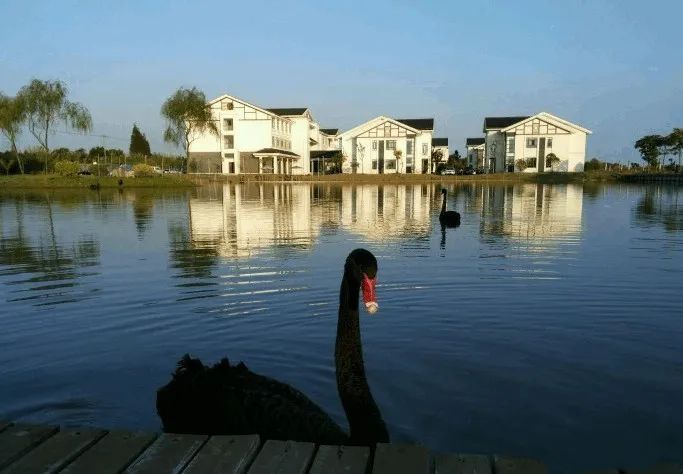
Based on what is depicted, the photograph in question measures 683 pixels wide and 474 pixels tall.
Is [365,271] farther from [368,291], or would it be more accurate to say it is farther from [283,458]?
[283,458]

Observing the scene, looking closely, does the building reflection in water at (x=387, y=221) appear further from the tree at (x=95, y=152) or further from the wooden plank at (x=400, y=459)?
the tree at (x=95, y=152)

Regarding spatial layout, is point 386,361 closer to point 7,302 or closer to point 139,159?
point 7,302

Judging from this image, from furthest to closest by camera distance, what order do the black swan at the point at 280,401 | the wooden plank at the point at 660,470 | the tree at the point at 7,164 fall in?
the tree at the point at 7,164 → the black swan at the point at 280,401 → the wooden plank at the point at 660,470

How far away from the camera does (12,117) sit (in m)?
55.4

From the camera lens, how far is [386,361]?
579cm

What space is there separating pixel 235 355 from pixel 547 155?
67819mm

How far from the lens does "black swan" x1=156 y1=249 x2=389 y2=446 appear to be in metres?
3.29

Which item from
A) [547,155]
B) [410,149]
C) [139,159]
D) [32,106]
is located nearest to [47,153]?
[32,106]

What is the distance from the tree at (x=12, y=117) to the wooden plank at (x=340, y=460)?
6252cm

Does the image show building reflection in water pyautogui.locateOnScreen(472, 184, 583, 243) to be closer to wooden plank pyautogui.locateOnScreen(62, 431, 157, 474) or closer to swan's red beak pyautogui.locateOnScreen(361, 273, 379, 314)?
swan's red beak pyautogui.locateOnScreen(361, 273, 379, 314)

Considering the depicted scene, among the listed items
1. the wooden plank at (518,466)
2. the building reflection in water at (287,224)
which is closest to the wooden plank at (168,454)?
the wooden plank at (518,466)

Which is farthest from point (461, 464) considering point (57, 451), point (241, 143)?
point (241, 143)

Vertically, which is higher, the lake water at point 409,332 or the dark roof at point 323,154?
the dark roof at point 323,154

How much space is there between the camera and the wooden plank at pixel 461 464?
2.41 metres
